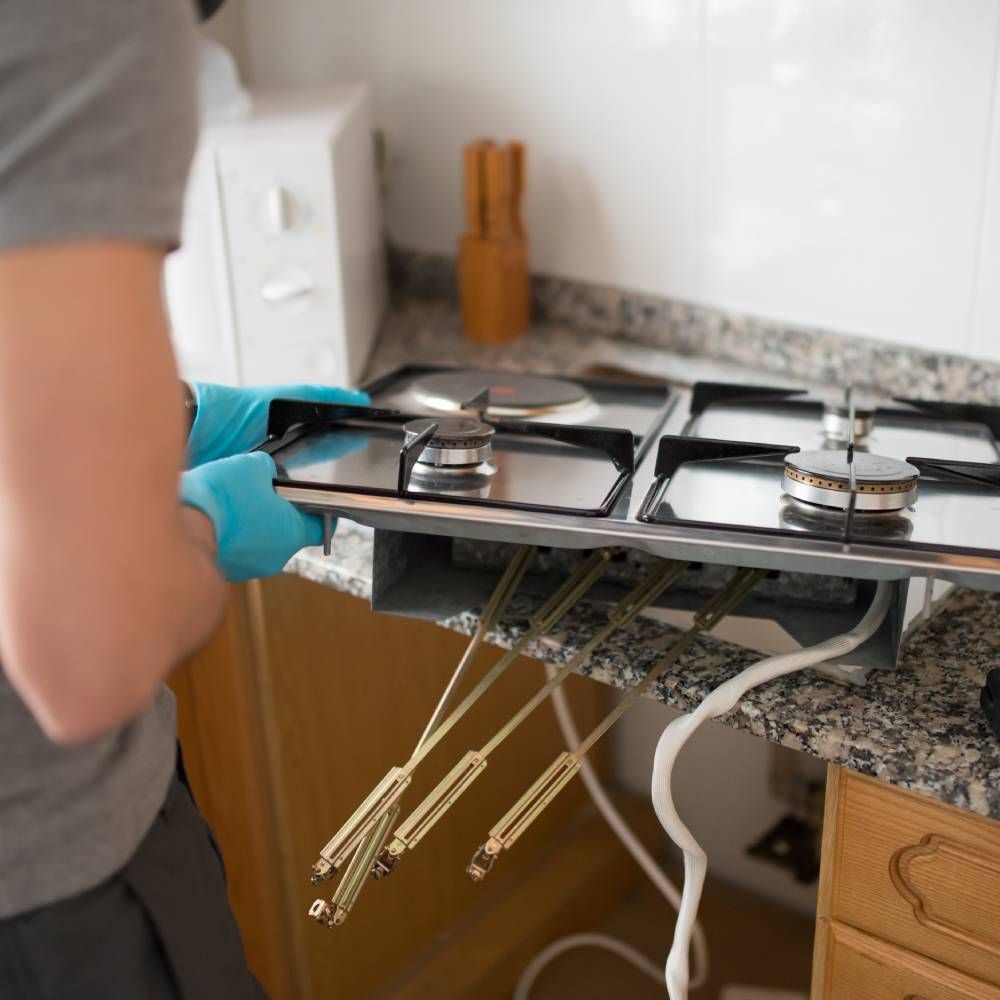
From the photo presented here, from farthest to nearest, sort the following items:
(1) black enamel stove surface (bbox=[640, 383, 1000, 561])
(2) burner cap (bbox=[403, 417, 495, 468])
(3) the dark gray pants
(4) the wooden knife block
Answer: (4) the wooden knife block → (2) burner cap (bbox=[403, 417, 495, 468]) → (1) black enamel stove surface (bbox=[640, 383, 1000, 561]) → (3) the dark gray pants

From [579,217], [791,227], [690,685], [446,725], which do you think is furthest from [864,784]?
[579,217]

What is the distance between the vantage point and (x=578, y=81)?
1.58 metres

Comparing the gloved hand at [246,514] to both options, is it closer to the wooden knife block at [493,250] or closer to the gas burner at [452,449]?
the gas burner at [452,449]

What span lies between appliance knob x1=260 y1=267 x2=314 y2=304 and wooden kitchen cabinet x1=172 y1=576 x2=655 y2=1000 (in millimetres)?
388

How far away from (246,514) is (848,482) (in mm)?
426

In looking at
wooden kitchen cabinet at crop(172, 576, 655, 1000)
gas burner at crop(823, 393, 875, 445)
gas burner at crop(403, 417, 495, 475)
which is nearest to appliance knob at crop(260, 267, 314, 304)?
wooden kitchen cabinet at crop(172, 576, 655, 1000)

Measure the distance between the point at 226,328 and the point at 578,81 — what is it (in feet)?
1.89

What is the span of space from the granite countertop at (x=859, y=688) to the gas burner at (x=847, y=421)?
0.57 ft

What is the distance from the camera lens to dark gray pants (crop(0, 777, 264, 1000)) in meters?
0.72

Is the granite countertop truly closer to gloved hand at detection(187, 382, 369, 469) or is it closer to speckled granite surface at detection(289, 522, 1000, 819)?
speckled granite surface at detection(289, 522, 1000, 819)

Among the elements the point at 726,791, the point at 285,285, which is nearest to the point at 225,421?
the point at 285,285

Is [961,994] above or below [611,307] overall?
below

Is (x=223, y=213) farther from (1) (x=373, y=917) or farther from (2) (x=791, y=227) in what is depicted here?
(1) (x=373, y=917)

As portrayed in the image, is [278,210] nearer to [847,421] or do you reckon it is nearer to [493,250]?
[493,250]
